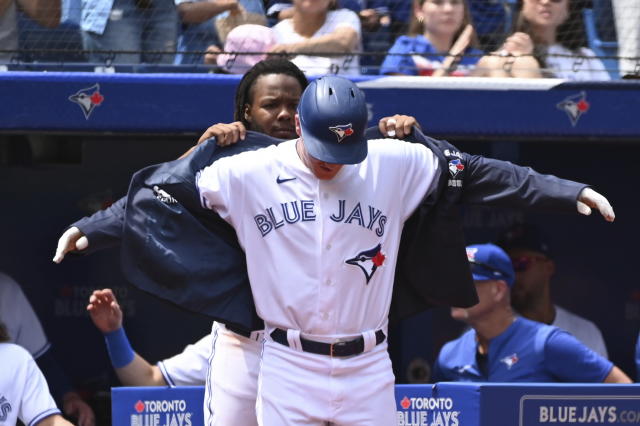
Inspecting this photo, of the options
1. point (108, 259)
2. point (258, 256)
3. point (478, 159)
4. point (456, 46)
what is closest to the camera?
point (258, 256)

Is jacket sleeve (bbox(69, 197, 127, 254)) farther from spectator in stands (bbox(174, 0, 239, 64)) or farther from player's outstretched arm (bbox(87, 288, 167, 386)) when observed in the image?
spectator in stands (bbox(174, 0, 239, 64))

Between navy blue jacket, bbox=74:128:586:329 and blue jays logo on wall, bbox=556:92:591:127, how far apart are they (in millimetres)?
1522

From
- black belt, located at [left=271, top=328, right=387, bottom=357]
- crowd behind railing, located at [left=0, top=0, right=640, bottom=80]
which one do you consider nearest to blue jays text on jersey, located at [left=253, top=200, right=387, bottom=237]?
black belt, located at [left=271, top=328, right=387, bottom=357]

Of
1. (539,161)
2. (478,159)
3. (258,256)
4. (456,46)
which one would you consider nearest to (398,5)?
(456,46)

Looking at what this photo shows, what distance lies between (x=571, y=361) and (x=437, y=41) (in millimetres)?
1550

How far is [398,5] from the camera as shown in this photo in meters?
5.54

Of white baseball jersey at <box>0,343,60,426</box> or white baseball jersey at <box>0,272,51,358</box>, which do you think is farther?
white baseball jersey at <box>0,272,51,358</box>

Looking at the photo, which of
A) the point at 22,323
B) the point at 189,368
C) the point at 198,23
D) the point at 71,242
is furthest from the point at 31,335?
the point at 71,242

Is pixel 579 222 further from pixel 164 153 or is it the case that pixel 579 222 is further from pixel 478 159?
pixel 478 159

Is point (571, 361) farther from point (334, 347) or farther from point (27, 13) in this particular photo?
point (27, 13)

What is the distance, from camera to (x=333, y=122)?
319 centimetres

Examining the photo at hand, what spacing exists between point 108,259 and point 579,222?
2.24 meters

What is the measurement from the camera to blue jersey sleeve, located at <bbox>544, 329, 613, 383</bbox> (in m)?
4.55

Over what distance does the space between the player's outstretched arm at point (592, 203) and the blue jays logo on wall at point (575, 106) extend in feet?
5.22
